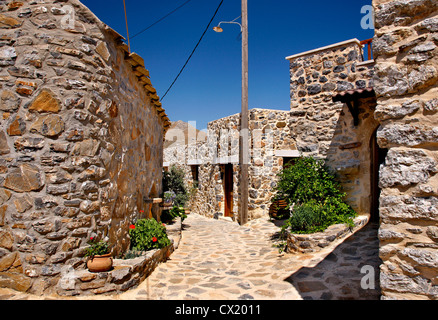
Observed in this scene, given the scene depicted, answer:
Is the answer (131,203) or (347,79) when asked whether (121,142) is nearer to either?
(131,203)

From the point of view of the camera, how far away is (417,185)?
2230mm

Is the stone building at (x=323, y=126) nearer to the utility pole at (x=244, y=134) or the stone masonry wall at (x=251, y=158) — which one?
the stone masonry wall at (x=251, y=158)

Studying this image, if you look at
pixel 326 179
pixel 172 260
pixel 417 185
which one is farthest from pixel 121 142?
pixel 326 179

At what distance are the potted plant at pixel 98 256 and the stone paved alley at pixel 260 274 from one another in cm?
31

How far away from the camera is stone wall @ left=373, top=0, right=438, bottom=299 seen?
86.2 inches

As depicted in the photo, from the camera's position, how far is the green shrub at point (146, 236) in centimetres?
459

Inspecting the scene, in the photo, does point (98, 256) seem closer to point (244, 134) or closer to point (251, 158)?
point (244, 134)

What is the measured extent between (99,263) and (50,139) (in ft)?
4.59

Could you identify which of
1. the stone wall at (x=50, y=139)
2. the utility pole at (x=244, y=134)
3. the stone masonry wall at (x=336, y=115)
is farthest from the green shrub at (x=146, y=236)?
the utility pole at (x=244, y=134)

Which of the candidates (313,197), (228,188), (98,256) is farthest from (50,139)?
(228,188)

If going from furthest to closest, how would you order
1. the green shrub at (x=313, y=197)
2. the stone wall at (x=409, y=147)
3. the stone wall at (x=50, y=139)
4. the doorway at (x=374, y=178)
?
the doorway at (x=374, y=178) → the green shrub at (x=313, y=197) → the stone wall at (x=50, y=139) → the stone wall at (x=409, y=147)

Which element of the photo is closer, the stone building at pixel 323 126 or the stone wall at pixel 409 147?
the stone wall at pixel 409 147

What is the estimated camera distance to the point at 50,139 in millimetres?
3246
